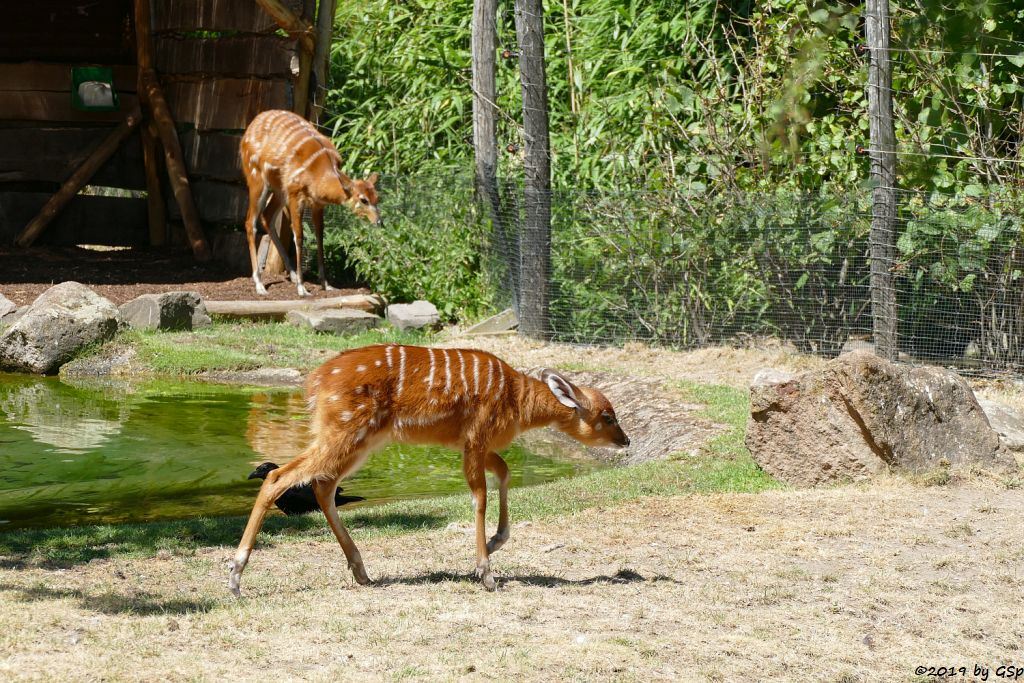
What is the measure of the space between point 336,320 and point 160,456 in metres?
4.43

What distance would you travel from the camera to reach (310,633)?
14.1 feet

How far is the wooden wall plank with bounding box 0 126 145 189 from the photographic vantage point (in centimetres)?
1566

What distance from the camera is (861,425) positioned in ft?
23.4

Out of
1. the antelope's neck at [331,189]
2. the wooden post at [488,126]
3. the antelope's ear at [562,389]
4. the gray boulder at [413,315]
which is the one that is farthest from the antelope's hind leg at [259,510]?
the antelope's neck at [331,189]

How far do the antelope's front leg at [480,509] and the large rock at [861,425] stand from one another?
264 cm

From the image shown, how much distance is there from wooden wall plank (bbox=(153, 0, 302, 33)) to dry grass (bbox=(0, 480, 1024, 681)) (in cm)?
960

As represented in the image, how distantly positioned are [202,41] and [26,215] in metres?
3.48

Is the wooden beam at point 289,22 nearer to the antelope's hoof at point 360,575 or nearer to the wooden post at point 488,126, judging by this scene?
the wooden post at point 488,126

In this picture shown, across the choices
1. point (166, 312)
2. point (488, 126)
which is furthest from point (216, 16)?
point (166, 312)

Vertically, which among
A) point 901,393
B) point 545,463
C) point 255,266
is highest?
point 255,266

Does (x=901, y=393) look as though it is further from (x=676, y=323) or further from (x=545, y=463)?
(x=676, y=323)

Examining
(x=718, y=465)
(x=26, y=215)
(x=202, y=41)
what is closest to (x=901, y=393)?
(x=718, y=465)

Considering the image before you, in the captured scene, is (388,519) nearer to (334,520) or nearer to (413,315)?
(334,520)

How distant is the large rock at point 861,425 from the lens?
7.11 m
